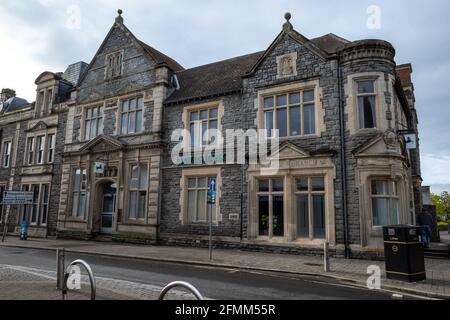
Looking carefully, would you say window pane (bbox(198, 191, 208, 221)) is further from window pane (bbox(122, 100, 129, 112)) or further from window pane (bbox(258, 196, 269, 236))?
window pane (bbox(122, 100, 129, 112))

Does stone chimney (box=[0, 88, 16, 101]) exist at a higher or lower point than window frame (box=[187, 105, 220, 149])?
higher

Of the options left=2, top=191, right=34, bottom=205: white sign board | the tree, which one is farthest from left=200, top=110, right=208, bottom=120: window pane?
the tree

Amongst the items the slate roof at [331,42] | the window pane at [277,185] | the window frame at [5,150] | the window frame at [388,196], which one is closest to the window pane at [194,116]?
the window pane at [277,185]

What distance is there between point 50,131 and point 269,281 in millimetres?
21197

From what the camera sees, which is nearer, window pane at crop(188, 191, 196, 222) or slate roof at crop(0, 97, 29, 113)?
window pane at crop(188, 191, 196, 222)

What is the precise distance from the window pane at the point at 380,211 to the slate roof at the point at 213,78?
8319 millimetres

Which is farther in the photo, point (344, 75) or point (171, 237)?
point (171, 237)

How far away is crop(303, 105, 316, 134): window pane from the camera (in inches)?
605

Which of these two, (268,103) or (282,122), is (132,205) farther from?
(282,122)

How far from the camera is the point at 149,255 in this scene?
13.6 m

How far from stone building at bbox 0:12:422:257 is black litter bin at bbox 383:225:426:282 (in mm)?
4040

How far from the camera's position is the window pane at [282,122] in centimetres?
1599
